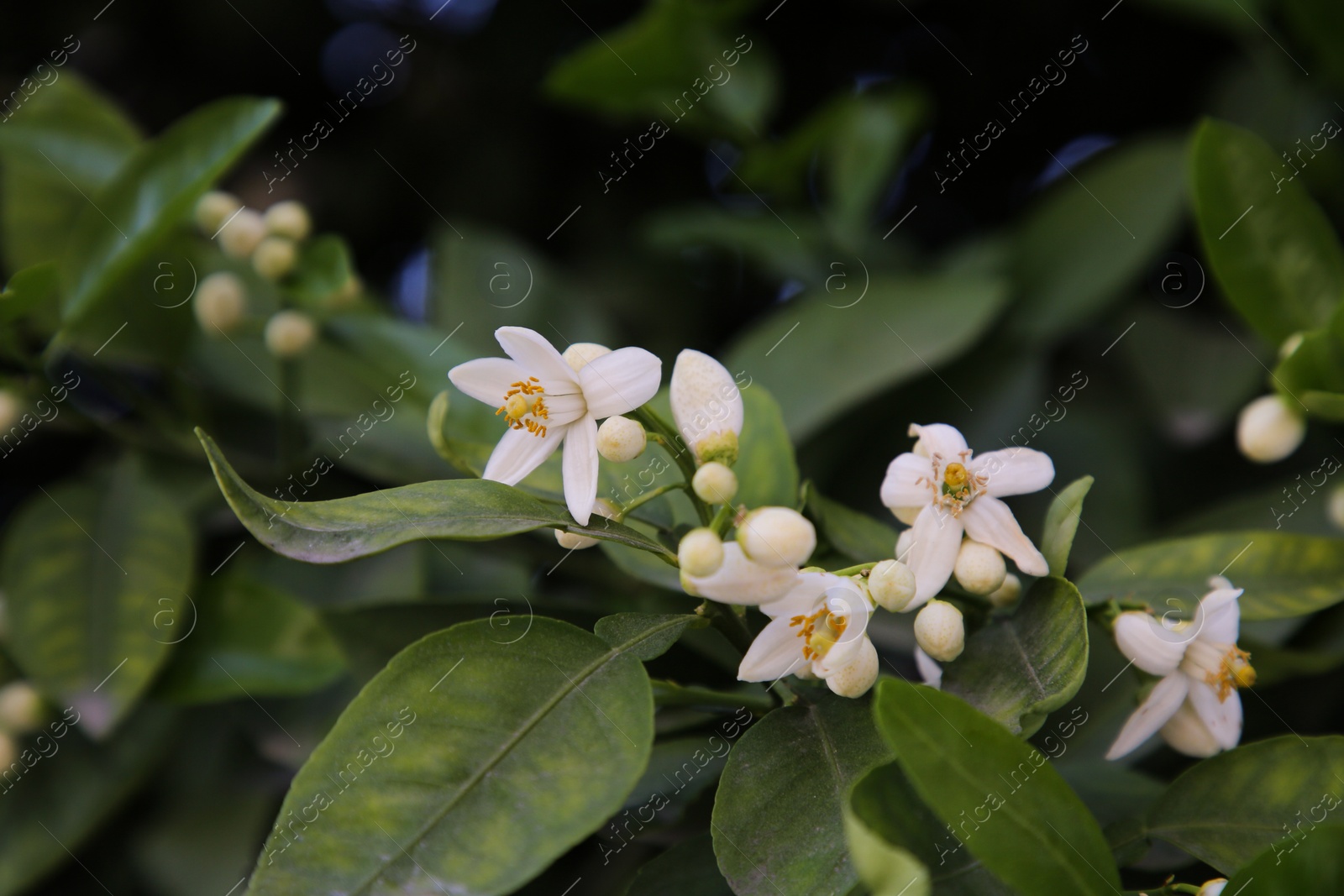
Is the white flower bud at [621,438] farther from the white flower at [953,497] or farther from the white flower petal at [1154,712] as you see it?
the white flower petal at [1154,712]

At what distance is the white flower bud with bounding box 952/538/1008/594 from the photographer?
0.74 metres

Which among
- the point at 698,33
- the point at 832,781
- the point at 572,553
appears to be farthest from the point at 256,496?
the point at 698,33

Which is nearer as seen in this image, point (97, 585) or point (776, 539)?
point (776, 539)

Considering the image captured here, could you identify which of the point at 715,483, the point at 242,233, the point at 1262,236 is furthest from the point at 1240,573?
the point at 242,233

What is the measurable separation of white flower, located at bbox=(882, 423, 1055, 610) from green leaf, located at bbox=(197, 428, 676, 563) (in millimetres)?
193

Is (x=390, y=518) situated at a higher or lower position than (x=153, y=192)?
lower

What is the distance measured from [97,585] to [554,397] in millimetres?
842

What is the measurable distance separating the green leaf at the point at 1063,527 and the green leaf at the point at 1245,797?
0.21m

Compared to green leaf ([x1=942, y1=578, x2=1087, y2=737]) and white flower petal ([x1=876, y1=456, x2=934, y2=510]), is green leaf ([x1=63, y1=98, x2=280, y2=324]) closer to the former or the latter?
white flower petal ([x1=876, y1=456, x2=934, y2=510])

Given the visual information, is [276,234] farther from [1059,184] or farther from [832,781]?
[1059,184]

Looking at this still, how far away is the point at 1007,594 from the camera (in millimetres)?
845

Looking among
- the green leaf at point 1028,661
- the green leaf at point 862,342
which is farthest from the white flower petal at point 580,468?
the green leaf at point 862,342

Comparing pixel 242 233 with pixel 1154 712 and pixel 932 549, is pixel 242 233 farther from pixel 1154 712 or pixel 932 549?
pixel 1154 712

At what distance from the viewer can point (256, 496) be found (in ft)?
2.09
